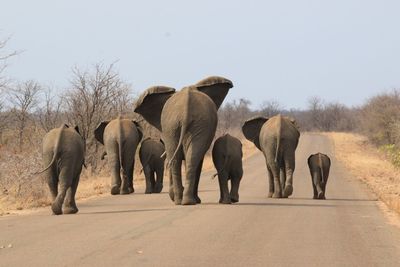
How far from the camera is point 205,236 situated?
32.2 feet

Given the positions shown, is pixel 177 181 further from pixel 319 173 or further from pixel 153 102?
pixel 319 173

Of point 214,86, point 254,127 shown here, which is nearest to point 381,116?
point 254,127

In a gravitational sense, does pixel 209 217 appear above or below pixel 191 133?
below

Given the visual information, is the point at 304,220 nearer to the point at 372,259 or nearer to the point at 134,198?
the point at 372,259

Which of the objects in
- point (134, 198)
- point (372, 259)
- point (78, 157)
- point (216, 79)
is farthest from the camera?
point (134, 198)

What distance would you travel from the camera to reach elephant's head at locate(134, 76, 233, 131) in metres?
16.9

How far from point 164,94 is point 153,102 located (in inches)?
14.6

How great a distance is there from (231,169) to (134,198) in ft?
12.4

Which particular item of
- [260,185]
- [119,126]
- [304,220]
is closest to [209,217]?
[304,220]

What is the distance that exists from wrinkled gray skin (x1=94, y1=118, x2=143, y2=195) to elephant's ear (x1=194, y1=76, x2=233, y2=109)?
4.81 metres

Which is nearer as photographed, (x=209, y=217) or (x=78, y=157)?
(x=209, y=217)

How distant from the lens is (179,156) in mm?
15617

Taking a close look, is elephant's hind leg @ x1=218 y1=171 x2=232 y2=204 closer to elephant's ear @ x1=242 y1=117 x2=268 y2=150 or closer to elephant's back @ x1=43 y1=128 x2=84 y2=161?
elephant's back @ x1=43 y1=128 x2=84 y2=161

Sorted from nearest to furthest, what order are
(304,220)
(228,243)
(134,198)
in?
(228,243), (304,220), (134,198)
